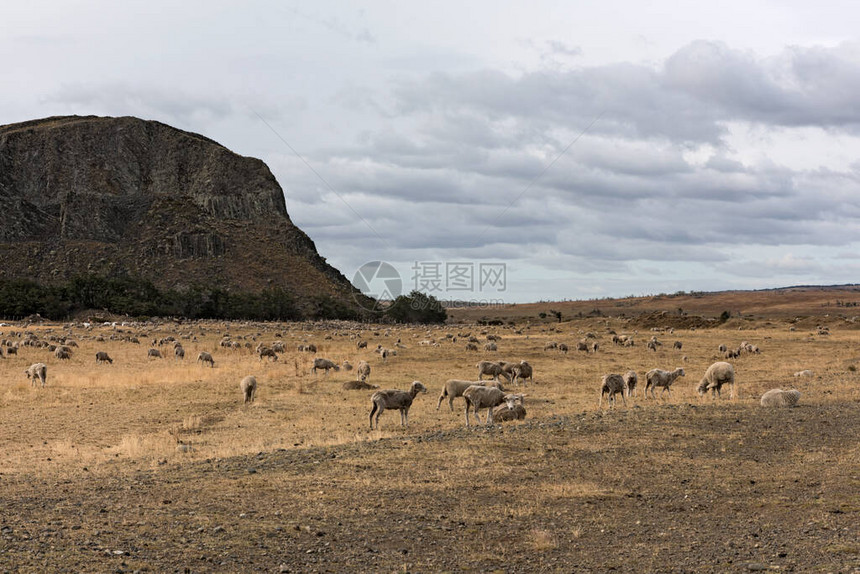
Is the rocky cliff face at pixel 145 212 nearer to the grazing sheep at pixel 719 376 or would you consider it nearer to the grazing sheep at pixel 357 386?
the grazing sheep at pixel 357 386

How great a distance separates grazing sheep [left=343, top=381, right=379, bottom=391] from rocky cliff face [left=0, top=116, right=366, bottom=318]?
4111 inches

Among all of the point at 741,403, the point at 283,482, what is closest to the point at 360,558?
the point at 283,482

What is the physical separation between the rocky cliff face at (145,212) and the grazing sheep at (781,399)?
116 meters

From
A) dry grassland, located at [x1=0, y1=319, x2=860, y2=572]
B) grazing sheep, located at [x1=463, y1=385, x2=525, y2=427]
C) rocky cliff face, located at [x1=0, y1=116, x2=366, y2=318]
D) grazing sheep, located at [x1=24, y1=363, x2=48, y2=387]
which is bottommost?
dry grassland, located at [x1=0, y1=319, x2=860, y2=572]

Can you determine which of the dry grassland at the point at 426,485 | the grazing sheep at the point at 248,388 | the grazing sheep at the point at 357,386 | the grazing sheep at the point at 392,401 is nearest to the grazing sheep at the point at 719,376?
the dry grassland at the point at 426,485

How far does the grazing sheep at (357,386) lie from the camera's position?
31.6m

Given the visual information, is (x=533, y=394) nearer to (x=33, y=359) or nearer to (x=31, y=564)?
(x=31, y=564)

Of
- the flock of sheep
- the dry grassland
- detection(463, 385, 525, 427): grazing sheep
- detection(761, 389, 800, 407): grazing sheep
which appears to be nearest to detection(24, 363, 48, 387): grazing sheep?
the flock of sheep

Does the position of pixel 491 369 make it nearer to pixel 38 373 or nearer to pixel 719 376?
pixel 719 376

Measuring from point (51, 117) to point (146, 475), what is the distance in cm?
20047

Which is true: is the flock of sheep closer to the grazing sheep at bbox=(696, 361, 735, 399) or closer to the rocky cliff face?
the grazing sheep at bbox=(696, 361, 735, 399)

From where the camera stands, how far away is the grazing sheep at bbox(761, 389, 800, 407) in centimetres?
2339

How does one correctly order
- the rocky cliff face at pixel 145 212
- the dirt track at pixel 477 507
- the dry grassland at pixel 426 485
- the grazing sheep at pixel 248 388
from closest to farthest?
the dirt track at pixel 477 507 → the dry grassland at pixel 426 485 → the grazing sheep at pixel 248 388 → the rocky cliff face at pixel 145 212

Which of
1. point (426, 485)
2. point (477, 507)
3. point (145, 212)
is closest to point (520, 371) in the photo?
point (426, 485)
